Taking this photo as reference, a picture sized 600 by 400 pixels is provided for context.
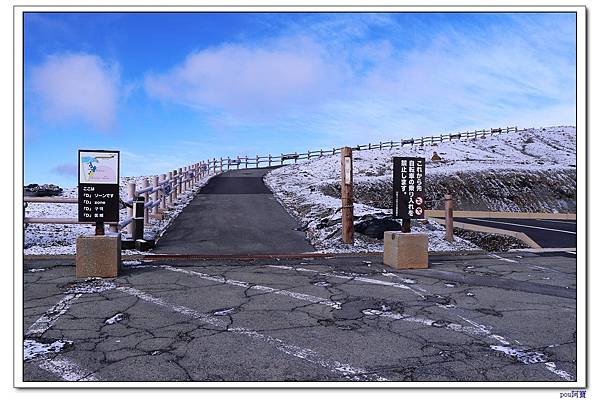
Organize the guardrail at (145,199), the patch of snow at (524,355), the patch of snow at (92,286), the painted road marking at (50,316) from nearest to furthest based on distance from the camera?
1. the patch of snow at (524,355)
2. the painted road marking at (50,316)
3. the patch of snow at (92,286)
4. the guardrail at (145,199)

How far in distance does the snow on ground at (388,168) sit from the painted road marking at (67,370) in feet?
19.3

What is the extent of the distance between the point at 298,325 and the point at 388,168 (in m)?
33.4

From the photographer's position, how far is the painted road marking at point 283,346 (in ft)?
13.5

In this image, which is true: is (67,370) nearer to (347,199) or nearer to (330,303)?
(330,303)

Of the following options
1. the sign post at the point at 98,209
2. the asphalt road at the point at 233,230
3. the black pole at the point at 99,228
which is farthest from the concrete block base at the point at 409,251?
the black pole at the point at 99,228

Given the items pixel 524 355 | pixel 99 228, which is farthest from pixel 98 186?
pixel 524 355

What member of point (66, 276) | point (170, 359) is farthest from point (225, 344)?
point (66, 276)

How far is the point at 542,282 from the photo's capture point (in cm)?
789

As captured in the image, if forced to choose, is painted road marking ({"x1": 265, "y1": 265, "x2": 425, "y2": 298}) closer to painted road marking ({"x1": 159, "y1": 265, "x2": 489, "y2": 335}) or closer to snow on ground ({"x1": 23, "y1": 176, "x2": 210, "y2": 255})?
painted road marking ({"x1": 159, "y1": 265, "x2": 489, "y2": 335})

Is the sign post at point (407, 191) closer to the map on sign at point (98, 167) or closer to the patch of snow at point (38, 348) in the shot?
the map on sign at point (98, 167)

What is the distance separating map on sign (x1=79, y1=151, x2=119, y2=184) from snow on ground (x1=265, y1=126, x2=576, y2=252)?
465 cm

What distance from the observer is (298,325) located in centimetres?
541

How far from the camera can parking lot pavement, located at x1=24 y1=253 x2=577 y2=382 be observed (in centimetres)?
418
